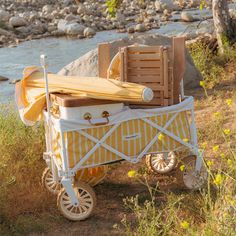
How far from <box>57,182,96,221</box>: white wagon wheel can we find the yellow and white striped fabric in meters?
0.23

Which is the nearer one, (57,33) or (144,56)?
(144,56)

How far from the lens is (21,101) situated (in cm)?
556

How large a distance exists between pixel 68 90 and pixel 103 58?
93cm

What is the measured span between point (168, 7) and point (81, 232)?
76.4 ft

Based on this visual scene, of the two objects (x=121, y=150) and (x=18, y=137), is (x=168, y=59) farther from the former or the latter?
(x=18, y=137)

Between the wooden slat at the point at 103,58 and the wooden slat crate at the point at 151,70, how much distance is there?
40 cm

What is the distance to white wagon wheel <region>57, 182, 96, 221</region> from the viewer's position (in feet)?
16.5

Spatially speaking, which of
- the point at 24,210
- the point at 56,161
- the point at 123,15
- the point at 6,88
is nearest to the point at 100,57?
the point at 56,161

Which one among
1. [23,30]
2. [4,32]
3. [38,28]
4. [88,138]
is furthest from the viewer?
[38,28]

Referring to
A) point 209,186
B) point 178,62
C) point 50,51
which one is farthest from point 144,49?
point 50,51

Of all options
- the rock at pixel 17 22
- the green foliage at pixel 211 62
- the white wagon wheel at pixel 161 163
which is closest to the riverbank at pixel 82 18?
the rock at pixel 17 22

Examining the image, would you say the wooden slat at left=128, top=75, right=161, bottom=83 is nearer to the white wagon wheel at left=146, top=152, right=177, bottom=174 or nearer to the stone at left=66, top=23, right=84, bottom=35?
the white wagon wheel at left=146, top=152, right=177, bottom=174

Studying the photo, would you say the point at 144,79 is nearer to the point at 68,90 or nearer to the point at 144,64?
the point at 144,64

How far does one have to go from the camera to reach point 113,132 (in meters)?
5.10
